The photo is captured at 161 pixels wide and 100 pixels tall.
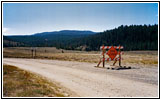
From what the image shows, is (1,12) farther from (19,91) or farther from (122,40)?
(122,40)

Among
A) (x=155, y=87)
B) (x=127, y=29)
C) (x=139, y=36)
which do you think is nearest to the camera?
(x=155, y=87)

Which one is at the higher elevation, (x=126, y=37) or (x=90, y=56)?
(x=126, y=37)

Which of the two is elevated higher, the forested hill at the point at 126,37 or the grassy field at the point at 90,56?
the forested hill at the point at 126,37

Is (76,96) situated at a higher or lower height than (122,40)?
lower

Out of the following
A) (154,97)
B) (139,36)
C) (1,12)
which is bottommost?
(154,97)

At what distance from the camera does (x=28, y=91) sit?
729 cm

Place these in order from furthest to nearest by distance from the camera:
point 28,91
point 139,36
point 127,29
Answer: point 127,29, point 139,36, point 28,91

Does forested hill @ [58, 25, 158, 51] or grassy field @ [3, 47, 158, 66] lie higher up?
forested hill @ [58, 25, 158, 51]

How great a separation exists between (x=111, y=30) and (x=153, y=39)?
40645 millimetres

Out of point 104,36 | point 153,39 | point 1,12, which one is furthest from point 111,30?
point 1,12

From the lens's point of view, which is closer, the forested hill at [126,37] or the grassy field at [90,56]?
the grassy field at [90,56]

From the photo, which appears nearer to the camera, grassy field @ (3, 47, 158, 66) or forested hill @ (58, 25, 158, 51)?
grassy field @ (3, 47, 158, 66)

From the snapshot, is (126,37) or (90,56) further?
(126,37)

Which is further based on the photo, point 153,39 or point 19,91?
point 153,39
